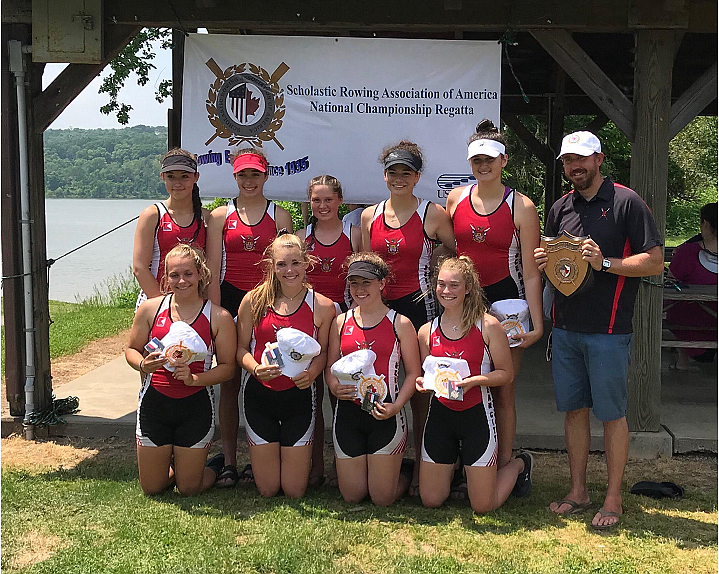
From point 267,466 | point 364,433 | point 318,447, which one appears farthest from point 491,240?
point 267,466

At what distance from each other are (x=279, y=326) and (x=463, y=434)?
1.14 metres

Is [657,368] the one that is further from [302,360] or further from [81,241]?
[81,241]

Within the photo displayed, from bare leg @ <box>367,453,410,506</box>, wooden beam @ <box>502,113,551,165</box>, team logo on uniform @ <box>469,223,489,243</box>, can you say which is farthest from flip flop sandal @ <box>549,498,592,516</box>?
wooden beam @ <box>502,113,551,165</box>

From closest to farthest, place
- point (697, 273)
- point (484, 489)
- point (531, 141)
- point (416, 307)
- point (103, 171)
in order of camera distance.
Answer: point (484, 489), point (416, 307), point (697, 273), point (531, 141), point (103, 171)

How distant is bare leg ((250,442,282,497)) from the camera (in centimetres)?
436

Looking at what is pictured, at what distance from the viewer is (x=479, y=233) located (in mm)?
4297

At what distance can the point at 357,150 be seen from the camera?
5.43 m

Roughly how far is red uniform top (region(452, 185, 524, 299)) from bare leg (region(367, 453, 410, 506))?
110 cm

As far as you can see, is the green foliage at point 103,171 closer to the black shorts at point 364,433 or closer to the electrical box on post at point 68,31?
the electrical box on post at point 68,31

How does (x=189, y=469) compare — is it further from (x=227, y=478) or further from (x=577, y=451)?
(x=577, y=451)

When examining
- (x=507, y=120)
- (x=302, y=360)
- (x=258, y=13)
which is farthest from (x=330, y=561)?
(x=507, y=120)

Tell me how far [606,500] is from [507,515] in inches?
20.5

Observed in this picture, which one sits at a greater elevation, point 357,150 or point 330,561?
point 357,150

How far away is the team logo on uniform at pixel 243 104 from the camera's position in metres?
5.42
